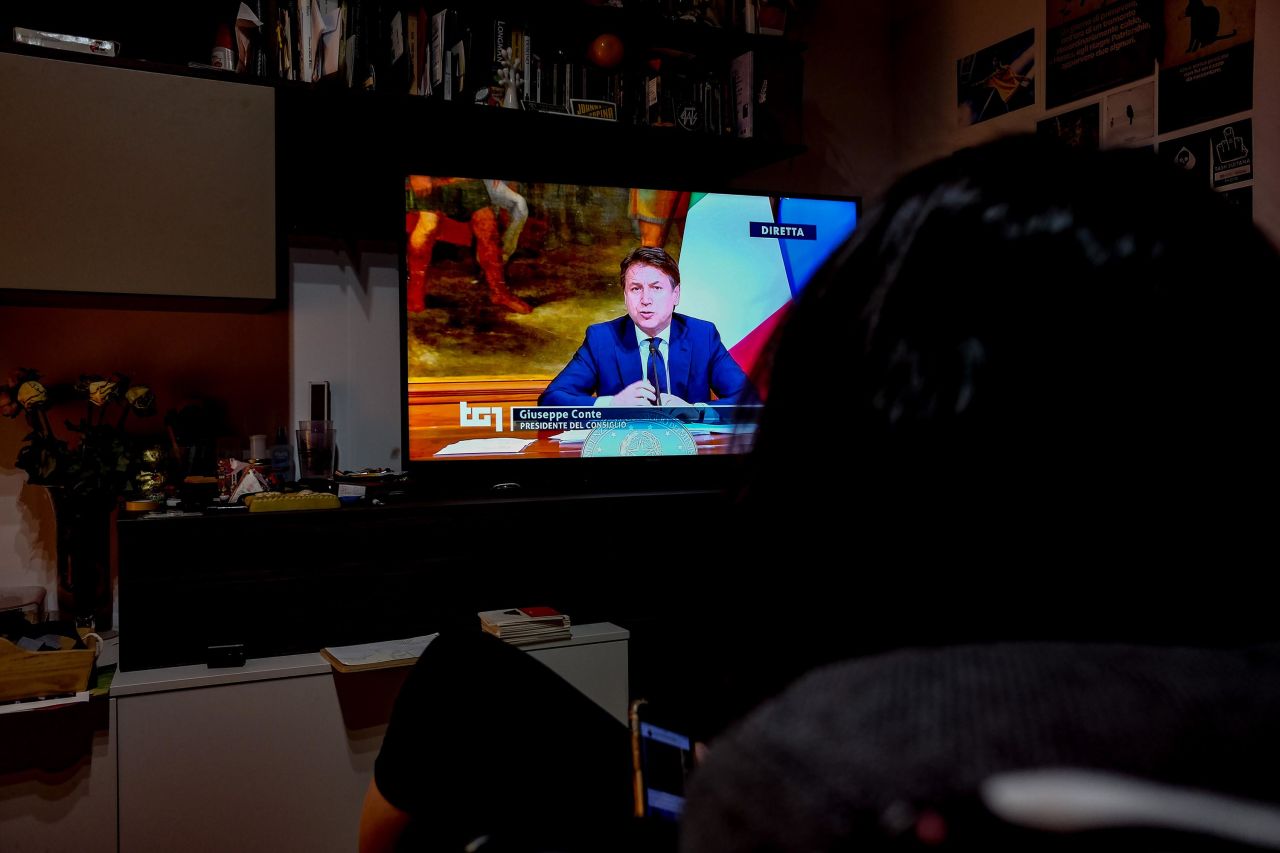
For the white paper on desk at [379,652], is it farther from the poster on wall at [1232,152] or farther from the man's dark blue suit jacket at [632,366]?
the poster on wall at [1232,152]

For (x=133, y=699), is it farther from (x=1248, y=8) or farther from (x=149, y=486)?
(x=1248, y=8)

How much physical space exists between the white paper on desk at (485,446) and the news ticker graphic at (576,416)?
0.03 metres

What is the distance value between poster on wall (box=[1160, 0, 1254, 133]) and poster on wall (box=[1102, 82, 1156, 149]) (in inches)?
1.3

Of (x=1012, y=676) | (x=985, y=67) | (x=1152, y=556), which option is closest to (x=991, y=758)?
(x=1012, y=676)

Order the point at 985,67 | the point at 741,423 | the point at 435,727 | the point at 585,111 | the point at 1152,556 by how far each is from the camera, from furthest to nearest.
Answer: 1. the point at 985,67
2. the point at 585,111
3. the point at 435,727
4. the point at 741,423
5. the point at 1152,556

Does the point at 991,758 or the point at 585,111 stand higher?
the point at 585,111

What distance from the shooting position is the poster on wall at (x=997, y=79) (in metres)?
2.86

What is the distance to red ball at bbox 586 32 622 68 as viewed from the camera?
2.62 metres

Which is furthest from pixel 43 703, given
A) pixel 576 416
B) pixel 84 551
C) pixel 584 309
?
pixel 584 309

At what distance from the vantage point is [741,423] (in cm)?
62

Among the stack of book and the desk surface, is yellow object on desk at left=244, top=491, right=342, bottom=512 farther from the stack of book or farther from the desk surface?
the stack of book

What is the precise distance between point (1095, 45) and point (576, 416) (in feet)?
6.07

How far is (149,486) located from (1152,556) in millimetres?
2289

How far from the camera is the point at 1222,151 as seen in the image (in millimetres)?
2359
